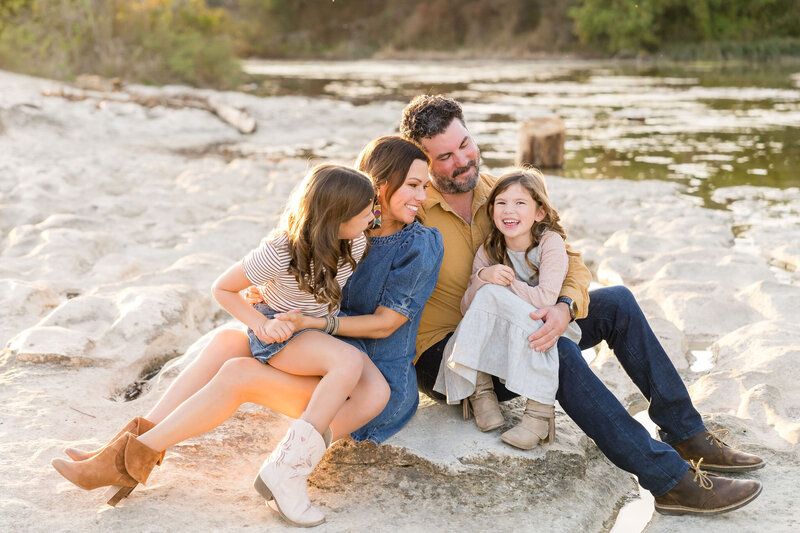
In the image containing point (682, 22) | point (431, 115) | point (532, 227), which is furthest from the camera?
point (682, 22)

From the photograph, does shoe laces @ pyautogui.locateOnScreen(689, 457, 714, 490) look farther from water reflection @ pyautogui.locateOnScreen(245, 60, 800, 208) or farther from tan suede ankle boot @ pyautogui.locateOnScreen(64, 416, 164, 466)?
water reflection @ pyautogui.locateOnScreen(245, 60, 800, 208)

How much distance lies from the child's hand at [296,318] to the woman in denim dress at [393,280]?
4cm

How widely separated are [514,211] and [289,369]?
0.96 m

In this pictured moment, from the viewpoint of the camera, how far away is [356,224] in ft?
8.20

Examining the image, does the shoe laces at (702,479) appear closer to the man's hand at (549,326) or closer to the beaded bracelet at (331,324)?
the man's hand at (549,326)

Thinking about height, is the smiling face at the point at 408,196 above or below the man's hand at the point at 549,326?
above

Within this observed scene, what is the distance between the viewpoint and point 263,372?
251 cm

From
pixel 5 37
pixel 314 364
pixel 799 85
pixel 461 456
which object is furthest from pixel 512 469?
pixel 799 85

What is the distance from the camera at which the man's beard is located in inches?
119

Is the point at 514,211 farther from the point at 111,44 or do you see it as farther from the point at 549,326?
the point at 111,44

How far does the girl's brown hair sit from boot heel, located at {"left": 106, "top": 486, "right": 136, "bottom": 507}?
1.22 meters

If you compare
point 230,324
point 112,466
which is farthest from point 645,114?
point 112,466

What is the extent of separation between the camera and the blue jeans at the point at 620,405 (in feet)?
8.04

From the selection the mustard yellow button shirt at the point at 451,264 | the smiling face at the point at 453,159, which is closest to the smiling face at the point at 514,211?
the mustard yellow button shirt at the point at 451,264
